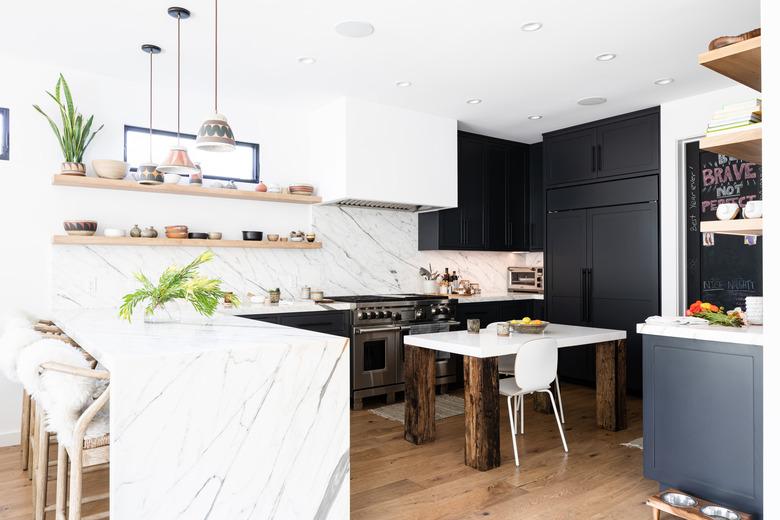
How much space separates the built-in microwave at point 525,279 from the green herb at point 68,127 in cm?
468

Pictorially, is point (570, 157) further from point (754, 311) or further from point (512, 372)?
point (754, 311)

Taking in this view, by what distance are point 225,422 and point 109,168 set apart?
2.91 metres

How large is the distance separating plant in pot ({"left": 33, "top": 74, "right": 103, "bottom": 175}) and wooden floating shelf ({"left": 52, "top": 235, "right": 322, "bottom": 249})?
48 cm

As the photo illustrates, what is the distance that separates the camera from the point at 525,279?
6.79m

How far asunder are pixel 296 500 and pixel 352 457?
1.41m

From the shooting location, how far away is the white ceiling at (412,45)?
330cm

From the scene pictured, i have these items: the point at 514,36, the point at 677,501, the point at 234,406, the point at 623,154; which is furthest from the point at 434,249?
the point at 234,406

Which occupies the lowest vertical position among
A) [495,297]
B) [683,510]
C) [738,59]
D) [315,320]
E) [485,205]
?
[683,510]

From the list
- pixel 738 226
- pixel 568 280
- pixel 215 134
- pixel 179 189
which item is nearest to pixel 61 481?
pixel 215 134

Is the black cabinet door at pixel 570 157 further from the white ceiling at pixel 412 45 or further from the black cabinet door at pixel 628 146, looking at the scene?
the white ceiling at pixel 412 45

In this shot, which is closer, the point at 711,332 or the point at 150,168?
the point at 711,332

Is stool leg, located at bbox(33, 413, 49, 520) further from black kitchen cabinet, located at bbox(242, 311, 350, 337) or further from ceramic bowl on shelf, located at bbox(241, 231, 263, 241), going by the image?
ceramic bowl on shelf, located at bbox(241, 231, 263, 241)

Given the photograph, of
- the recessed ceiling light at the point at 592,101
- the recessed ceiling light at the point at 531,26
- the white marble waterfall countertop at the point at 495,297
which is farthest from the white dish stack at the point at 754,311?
the white marble waterfall countertop at the point at 495,297

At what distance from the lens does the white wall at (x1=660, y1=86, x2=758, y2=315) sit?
16.4 feet
